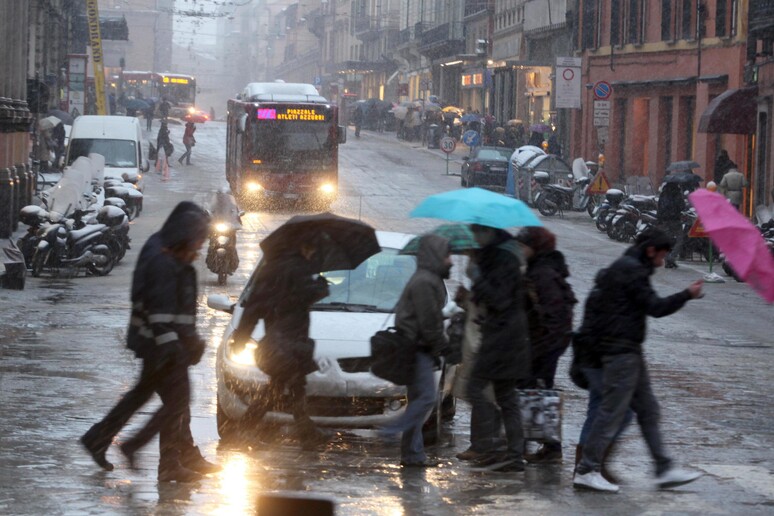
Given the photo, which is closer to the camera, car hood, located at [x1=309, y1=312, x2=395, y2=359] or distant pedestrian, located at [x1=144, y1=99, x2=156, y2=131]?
car hood, located at [x1=309, y1=312, x2=395, y2=359]

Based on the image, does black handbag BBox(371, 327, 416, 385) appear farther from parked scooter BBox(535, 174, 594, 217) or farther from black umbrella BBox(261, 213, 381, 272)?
parked scooter BBox(535, 174, 594, 217)

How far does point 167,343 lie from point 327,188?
27902 millimetres

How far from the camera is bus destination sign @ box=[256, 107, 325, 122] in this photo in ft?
116

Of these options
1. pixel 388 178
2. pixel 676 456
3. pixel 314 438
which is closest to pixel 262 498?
pixel 314 438

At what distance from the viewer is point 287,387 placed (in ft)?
29.3

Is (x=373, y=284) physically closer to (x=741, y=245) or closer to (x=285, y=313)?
(x=285, y=313)

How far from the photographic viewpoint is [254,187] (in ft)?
116

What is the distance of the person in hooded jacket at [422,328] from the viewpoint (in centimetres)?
854

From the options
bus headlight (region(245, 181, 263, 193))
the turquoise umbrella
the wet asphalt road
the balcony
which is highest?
the balcony

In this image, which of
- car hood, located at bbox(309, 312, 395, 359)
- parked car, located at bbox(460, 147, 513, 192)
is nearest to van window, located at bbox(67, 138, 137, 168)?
parked car, located at bbox(460, 147, 513, 192)

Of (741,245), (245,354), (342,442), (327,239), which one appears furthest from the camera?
(342,442)

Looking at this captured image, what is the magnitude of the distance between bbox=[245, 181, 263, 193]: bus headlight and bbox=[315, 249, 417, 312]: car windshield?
964 inches

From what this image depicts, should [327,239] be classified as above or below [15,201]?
above

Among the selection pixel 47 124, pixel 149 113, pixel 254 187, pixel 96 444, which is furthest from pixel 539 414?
pixel 149 113
